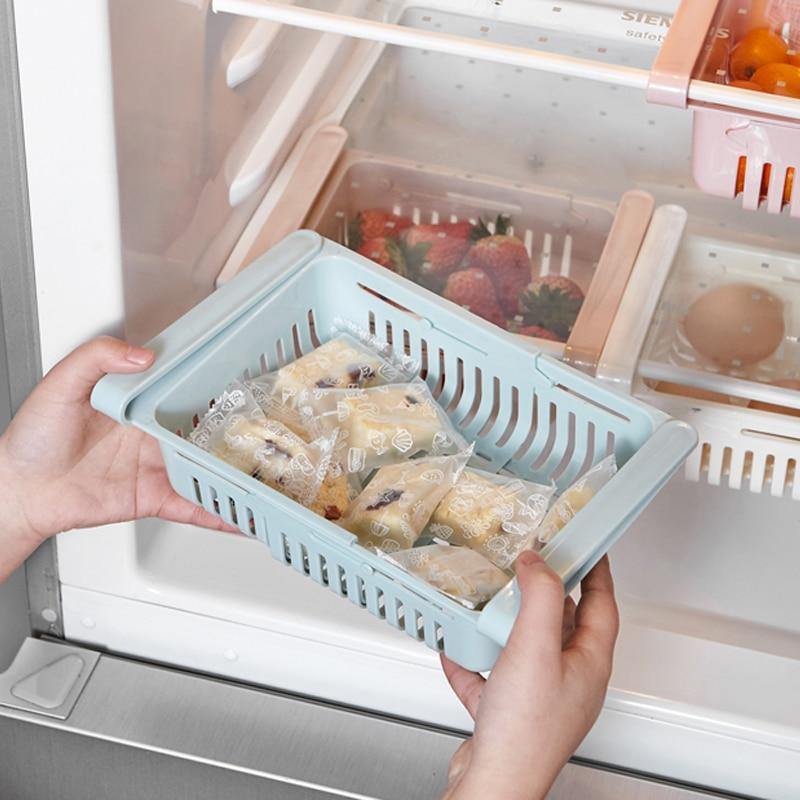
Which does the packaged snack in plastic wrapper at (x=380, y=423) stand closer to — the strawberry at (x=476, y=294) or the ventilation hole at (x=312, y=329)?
the ventilation hole at (x=312, y=329)

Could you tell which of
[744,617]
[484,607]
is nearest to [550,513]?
[484,607]

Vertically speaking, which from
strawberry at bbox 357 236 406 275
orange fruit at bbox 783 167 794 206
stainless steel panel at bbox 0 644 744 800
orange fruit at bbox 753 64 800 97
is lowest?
stainless steel panel at bbox 0 644 744 800

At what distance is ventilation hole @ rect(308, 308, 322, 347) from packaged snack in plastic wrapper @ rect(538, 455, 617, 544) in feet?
1.06

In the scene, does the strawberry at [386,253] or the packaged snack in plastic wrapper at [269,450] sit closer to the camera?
the packaged snack in plastic wrapper at [269,450]

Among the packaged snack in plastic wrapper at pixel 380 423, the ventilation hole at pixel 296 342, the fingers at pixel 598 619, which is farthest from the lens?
the ventilation hole at pixel 296 342

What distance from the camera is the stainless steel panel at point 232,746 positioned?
1.37m

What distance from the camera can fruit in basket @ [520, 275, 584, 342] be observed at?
4.69 ft

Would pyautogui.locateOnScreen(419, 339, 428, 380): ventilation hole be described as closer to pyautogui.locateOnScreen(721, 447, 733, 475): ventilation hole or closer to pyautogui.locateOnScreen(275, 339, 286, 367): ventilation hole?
pyautogui.locateOnScreen(275, 339, 286, 367): ventilation hole

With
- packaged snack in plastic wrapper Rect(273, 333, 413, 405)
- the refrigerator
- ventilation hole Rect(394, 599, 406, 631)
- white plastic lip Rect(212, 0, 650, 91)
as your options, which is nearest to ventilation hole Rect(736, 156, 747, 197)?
the refrigerator

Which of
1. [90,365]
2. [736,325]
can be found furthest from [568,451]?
[90,365]

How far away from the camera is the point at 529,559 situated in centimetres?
97

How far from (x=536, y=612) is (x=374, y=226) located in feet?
2.22

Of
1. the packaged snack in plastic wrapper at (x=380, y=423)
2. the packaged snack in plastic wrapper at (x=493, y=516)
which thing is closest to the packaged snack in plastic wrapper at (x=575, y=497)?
the packaged snack in plastic wrapper at (x=493, y=516)

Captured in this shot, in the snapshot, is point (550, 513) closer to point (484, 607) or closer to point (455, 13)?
point (484, 607)
